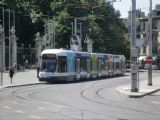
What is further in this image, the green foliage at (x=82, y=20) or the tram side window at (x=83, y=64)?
the green foliage at (x=82, y=20)

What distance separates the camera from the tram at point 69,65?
45969 mm

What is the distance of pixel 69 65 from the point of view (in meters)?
47.4

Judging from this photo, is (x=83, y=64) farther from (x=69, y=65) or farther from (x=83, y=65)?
(x=69, y=65)

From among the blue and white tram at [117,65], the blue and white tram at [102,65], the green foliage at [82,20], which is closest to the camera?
the blue and white tram at [102,65]

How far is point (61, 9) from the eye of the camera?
88.2 metres

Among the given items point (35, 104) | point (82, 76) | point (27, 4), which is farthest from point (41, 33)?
point (35, 104)

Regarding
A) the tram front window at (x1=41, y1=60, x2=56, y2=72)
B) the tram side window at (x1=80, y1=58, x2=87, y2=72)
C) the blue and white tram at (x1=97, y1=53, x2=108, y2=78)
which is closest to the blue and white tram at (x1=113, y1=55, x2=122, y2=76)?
the blue and white tram at (x1=97, y1=53, x2=108, y2=78)

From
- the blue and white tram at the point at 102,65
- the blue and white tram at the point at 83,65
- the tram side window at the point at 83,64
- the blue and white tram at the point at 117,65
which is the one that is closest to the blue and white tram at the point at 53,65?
the blue and white tram at the point at 83,65

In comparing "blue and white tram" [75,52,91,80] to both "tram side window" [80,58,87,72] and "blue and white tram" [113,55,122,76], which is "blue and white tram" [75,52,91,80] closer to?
"tram side window" [80,58,87,72]

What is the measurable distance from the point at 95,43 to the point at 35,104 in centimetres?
6790

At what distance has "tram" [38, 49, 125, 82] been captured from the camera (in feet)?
151

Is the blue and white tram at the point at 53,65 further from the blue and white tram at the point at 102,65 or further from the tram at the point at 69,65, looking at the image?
the blue and white tram at the point at 102,65

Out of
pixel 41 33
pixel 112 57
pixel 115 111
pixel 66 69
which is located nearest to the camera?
pixel 115 111

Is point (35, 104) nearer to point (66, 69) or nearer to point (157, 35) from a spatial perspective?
point (66, 69)
